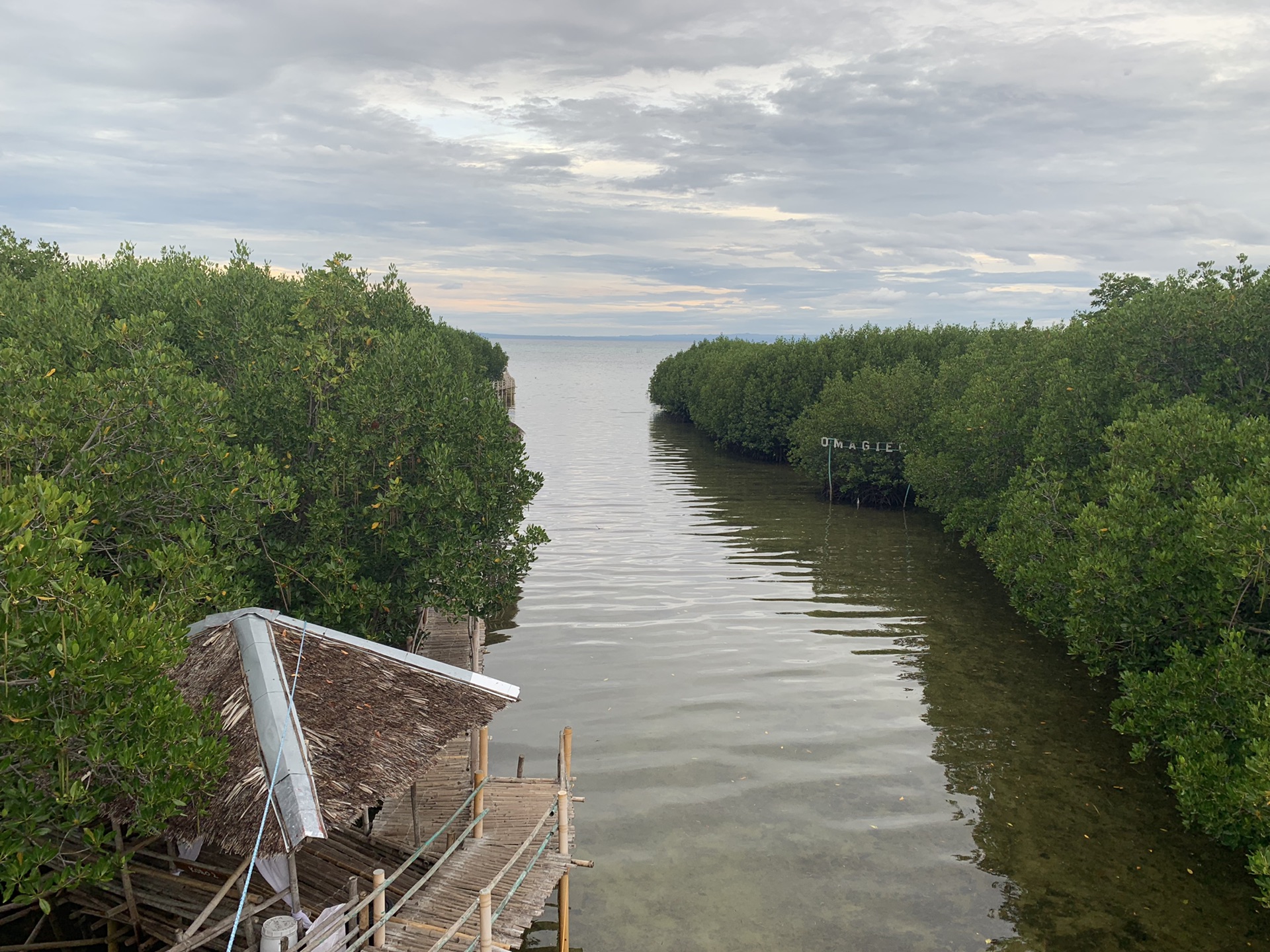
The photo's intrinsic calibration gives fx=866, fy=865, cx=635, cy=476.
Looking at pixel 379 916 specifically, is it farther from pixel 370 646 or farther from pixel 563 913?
pixel 370 646

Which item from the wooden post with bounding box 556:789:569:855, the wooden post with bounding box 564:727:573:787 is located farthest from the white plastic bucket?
the wooden post with bounding box 564:727:573:787

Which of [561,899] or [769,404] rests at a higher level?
[769,404]

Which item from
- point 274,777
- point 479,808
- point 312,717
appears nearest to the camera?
point 274,777

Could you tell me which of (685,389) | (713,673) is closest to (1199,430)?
(713,673)

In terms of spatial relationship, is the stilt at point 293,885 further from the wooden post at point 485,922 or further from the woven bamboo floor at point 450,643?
the woven bamboo floor at point 450,643

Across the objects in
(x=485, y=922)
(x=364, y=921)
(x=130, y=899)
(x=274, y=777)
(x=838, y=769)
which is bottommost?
(x=838, y=769)

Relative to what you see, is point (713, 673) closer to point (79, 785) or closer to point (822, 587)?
point (822, 587)

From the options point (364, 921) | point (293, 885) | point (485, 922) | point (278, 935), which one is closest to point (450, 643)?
point (364, 921)
